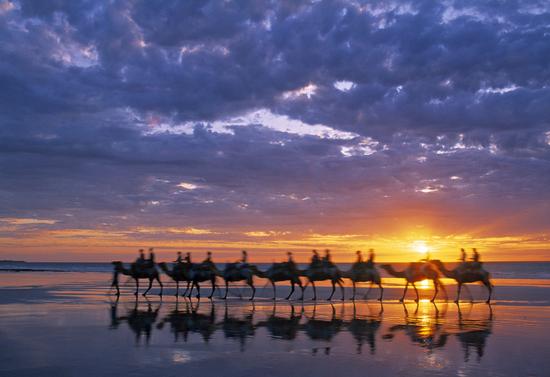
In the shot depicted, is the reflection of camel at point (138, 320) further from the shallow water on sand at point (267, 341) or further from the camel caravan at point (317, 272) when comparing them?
the camel caravan at point (317, 272)

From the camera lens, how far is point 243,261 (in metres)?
30.5

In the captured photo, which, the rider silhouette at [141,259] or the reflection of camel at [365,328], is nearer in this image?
the reflection of camel at [365,328]

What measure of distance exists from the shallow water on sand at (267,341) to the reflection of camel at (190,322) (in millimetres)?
34

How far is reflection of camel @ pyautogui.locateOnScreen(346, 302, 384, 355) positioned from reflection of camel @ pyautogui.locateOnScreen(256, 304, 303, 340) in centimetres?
167

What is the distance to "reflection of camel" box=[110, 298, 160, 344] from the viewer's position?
51.3ft

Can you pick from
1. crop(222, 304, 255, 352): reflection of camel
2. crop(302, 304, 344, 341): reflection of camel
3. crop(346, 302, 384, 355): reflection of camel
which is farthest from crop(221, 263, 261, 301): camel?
crop(302, 304, 344, 341): reflection of camel

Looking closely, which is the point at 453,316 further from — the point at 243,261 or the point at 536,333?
the point at 243,261

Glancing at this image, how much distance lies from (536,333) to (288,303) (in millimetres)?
12566

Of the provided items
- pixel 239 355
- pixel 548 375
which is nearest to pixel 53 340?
pixel 239 355

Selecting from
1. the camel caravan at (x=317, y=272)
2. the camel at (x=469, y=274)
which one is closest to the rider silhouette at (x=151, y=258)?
the camel caravan at (x=317, y=272)

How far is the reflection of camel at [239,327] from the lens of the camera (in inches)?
593

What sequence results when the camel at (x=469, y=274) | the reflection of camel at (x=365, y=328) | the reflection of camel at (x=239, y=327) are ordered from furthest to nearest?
the camel at (x=469, y=274), the reflection of camel at (x=239, y=327), the reflection of camel at (x=365, y=328)

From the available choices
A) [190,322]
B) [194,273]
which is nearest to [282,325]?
[190,322]

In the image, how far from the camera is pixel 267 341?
14281mm
